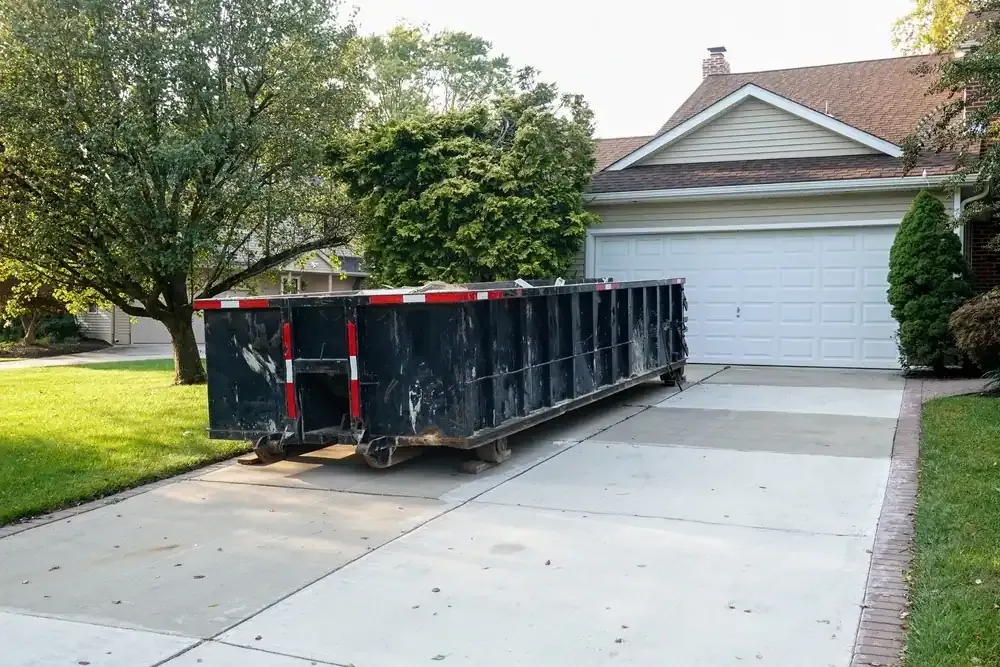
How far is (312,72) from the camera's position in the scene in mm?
14195

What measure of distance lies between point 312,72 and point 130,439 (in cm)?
720

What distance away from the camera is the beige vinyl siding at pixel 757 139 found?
1549 centimetres

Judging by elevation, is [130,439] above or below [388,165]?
below

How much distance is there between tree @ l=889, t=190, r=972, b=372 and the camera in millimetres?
→ 13016

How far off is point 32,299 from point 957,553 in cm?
2193

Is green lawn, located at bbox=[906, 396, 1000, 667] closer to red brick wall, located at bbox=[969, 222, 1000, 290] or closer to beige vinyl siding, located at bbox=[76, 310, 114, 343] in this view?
red brick wall, located at bbox=[969, 222, 1000, 290]

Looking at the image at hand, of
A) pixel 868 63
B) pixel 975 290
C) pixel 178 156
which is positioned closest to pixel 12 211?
pixel 178 156

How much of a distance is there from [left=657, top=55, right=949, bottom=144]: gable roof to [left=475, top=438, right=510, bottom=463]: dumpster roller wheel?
10238 mm

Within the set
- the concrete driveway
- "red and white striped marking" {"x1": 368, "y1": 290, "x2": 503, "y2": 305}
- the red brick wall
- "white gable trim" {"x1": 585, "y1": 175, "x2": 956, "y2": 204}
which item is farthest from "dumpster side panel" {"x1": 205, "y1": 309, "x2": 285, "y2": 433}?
the red brick wall

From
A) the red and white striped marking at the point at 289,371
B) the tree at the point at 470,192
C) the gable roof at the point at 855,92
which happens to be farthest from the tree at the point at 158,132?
the gable roof at the point at 855,92

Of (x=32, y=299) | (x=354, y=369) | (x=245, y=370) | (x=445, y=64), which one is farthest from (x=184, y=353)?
(x=445, y=64)

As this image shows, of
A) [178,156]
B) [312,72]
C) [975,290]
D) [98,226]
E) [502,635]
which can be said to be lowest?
[502,635]

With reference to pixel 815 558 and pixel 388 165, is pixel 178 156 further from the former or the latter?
pixel 815 558

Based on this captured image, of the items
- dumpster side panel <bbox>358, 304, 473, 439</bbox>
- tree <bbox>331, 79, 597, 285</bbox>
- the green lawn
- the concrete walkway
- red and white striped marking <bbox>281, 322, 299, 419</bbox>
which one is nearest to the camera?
the green lawn
